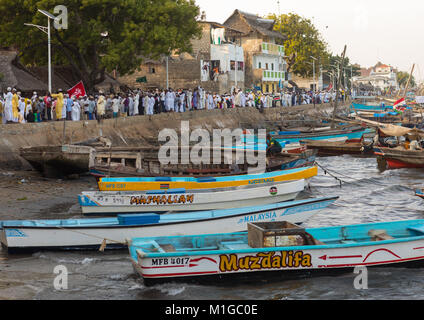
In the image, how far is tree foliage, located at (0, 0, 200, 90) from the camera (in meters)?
30.0

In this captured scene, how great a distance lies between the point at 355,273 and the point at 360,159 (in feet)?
68.0

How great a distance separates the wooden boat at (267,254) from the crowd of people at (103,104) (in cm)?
1430

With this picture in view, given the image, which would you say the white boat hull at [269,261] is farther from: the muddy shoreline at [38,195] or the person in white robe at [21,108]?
the person in white robe at [21,108]

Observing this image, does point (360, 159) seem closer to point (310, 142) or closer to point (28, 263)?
point (310, 142)

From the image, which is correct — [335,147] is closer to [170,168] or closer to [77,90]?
[77,90]

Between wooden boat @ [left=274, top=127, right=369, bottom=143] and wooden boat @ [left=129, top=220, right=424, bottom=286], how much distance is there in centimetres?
1931

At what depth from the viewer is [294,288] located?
35.9 ft

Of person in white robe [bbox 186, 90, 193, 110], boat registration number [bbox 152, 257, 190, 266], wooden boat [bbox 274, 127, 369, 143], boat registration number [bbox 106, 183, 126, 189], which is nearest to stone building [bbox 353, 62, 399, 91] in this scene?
wooden boat [bbox 274, 127, 369, 143]

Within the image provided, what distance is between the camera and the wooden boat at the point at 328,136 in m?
31.5

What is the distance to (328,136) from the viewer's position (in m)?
33.0

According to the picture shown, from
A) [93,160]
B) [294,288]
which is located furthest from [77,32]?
[294,288]

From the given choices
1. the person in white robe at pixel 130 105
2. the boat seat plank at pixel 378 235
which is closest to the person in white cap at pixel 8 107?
the person in white robe at pixel 130 105

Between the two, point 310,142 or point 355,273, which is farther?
point 310,142

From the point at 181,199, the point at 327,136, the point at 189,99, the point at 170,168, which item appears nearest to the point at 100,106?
the point at 170,168
